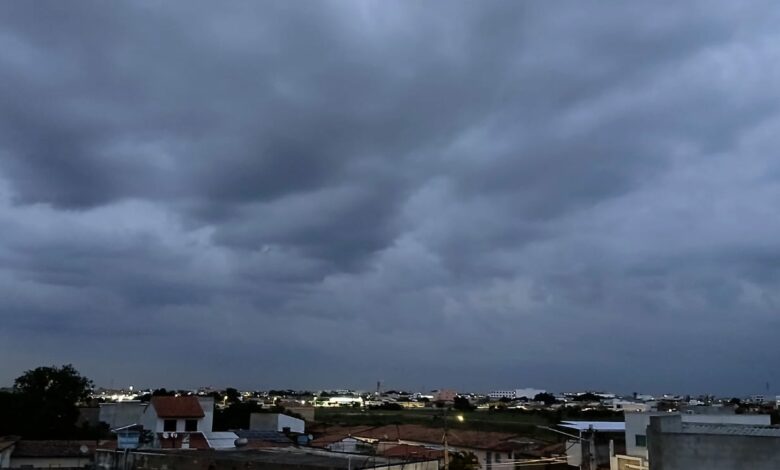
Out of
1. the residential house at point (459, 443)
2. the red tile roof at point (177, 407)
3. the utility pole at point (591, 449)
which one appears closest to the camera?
the utility pole at point (591, 449)

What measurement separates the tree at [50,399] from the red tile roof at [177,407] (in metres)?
11.5

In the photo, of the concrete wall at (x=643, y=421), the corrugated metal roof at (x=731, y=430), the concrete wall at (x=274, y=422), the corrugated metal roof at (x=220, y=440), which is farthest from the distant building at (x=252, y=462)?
the concrete wall at (x=274, y=422)

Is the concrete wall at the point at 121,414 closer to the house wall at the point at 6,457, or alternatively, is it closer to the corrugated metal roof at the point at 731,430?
the house wall at the point at 6,457

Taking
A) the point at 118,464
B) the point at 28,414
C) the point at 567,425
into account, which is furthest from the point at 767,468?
the point at 28,414

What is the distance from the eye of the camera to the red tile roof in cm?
5083

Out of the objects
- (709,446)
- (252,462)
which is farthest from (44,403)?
(709,446)

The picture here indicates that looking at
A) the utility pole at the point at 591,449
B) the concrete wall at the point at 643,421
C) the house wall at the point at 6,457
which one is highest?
the concrete wall at the point at 643,421

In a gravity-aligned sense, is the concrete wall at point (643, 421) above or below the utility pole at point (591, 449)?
above

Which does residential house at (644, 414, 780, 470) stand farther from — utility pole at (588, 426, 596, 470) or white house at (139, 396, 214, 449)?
white house at (139, 396, 214, 449)

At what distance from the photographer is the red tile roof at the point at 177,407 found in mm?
50834

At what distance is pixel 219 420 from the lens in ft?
231

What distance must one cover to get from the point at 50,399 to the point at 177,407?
16258 millimetres

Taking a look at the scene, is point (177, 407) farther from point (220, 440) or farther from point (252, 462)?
point (252, 462)

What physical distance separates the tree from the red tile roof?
11475mm
